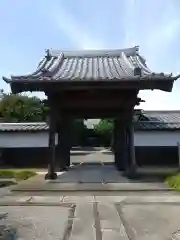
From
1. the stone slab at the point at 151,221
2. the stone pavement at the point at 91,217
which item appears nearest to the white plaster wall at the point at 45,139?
the stone pavement at the point at 91,217

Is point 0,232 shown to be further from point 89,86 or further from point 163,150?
point 163,150

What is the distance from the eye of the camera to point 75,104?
15.0 m

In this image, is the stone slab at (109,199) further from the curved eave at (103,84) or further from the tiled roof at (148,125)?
the tiled roof at (148,125)

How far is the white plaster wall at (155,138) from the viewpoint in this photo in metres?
20.2

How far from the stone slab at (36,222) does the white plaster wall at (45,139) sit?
13.3m

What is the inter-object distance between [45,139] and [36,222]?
14.9 metres

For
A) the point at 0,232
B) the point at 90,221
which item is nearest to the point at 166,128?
the point at 90,221

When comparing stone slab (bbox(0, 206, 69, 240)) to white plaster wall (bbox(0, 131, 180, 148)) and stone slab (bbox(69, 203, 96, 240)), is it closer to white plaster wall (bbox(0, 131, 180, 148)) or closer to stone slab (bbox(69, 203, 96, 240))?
stone slab (bbox(69, 203, 96, 240))

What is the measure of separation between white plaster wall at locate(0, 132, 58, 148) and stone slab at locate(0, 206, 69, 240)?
13482 millimetres

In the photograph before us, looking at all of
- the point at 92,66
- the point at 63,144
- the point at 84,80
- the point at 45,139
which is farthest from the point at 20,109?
the point at 84,80

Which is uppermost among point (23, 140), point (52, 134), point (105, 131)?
point (105, 131)

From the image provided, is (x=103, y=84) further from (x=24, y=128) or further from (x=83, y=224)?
(x=24, y=128)

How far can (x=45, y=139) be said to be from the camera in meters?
21.1

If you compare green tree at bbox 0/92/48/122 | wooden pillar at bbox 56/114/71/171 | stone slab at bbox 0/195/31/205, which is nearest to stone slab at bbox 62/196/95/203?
stone slab at bbox 0/195/31/205
